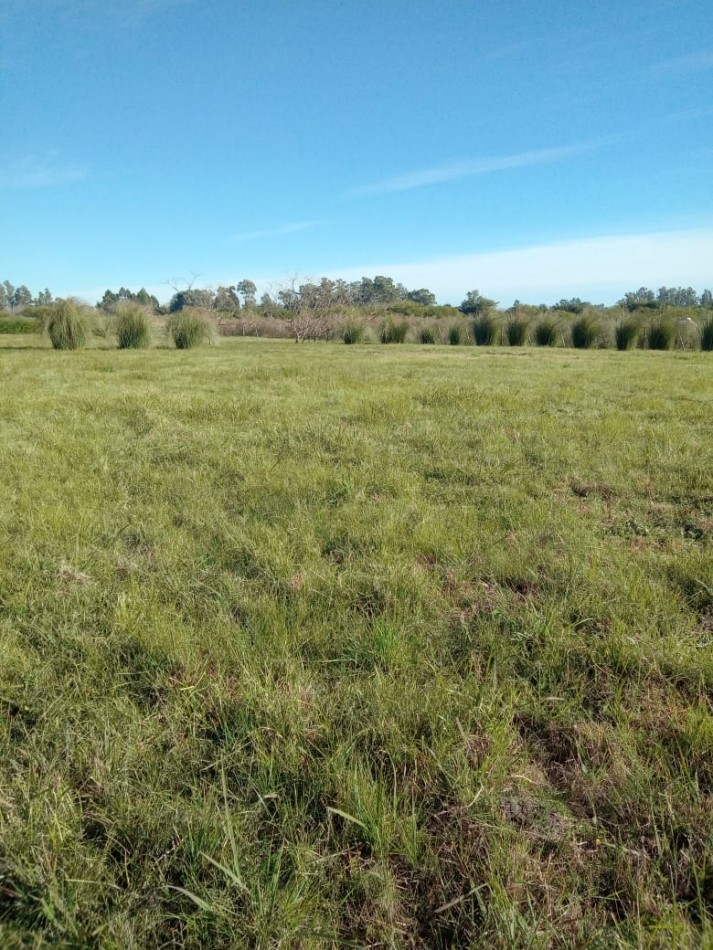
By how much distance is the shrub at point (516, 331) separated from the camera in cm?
2338

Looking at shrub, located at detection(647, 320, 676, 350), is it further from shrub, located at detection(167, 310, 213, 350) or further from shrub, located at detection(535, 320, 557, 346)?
shrub, located at detection(167, 310, 213, 350)

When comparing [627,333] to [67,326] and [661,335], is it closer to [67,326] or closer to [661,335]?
[661,335]

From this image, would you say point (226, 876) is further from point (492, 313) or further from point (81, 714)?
point (492, 313)

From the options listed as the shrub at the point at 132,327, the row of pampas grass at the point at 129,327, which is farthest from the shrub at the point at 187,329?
the shrub at the point at 132,327

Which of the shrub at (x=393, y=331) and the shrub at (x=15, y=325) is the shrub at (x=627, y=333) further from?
the shrub at (x=15, y=325)

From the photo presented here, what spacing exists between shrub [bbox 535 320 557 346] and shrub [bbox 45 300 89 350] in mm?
17826

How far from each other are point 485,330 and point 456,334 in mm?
1351

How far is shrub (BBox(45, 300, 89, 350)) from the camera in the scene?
15.7 metres

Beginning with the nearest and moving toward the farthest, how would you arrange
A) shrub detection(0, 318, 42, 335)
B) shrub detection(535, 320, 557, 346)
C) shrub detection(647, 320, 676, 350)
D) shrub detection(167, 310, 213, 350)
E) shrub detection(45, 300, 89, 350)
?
shrub detection(45, 300, 89, 350), shrub detection(167, 310, 213, 350), shrub detection(647, 320, 676, 350), shrub detection(535, 320, 557, 346), shrub detection(0, 318, 42, 335)

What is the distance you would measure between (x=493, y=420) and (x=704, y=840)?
4850 millimetres

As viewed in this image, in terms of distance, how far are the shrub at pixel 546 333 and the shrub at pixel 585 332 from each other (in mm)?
809

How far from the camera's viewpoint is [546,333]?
23.1 metres

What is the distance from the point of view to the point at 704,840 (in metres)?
1.26

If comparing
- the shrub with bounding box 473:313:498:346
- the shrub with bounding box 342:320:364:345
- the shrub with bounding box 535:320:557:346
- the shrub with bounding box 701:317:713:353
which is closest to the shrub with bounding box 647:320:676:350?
the shrub with bounding box 701:317:713:353
